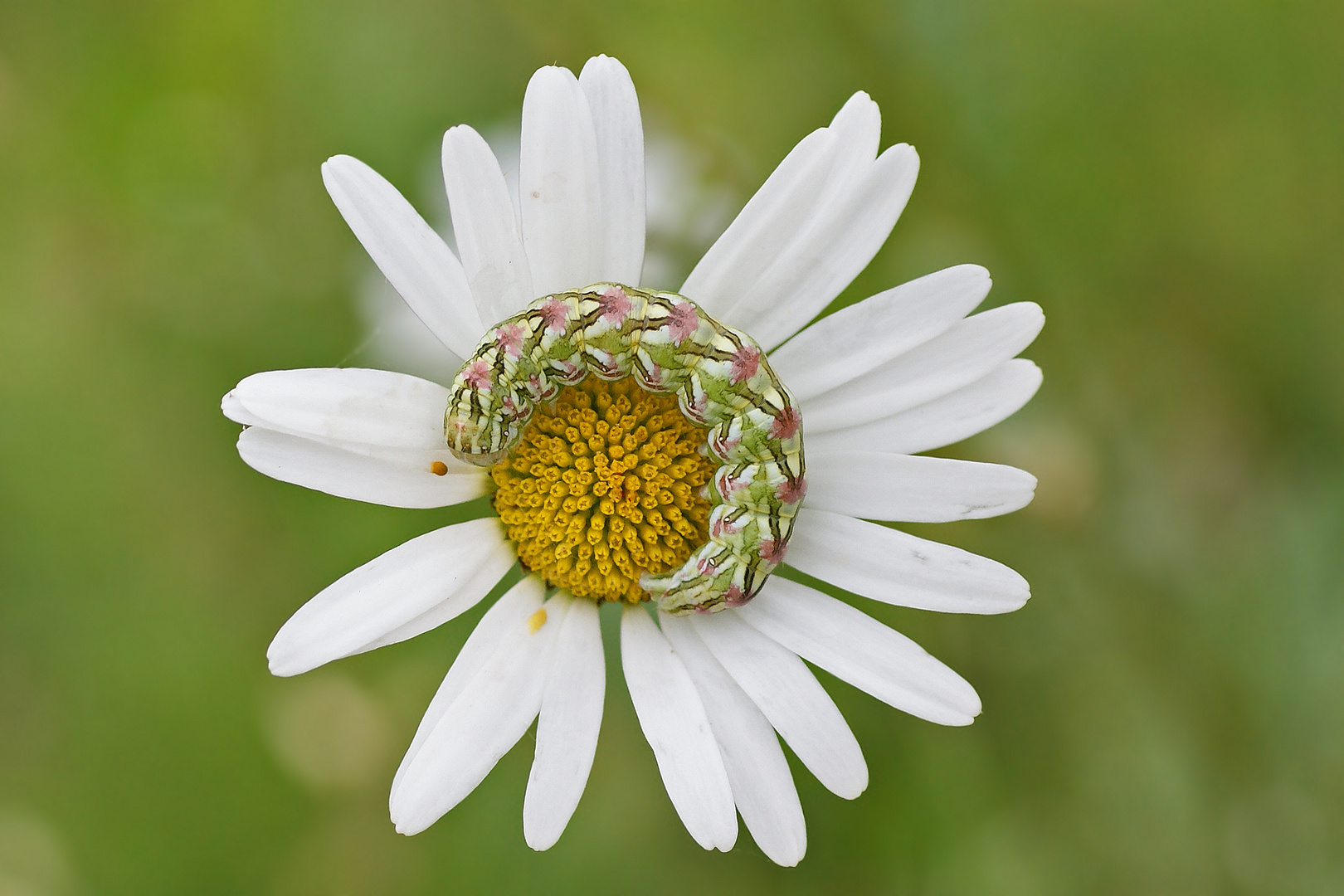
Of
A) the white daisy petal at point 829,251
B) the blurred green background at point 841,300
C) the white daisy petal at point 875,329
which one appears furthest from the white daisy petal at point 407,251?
the blurred green background at point 841,300

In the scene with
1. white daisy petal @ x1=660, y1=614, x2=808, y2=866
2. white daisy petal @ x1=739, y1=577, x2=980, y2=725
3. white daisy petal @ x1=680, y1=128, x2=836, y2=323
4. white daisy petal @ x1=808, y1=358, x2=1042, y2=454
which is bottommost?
white daisy petal @ x1=660, y1=614, x2=808, y2=866

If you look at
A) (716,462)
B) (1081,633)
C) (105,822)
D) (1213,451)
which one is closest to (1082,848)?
(1081,633)

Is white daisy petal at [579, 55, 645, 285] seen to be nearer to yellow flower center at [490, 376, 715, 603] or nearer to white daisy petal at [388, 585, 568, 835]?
yellow flower center at [490, 376, 715, 603]

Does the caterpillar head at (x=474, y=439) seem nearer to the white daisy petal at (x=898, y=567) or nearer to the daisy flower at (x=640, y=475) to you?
the daisy flower at (x=640, y=475)

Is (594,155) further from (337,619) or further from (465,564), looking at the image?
(337,619)

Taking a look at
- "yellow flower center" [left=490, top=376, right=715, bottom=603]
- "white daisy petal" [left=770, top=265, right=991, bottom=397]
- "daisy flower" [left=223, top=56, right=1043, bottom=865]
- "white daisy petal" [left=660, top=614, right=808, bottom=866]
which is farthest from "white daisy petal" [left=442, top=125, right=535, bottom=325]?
"white daisy petal" [left=660, top=614, right=808, bottom=866]

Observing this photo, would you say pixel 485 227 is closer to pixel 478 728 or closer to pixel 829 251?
pixel 829 251
